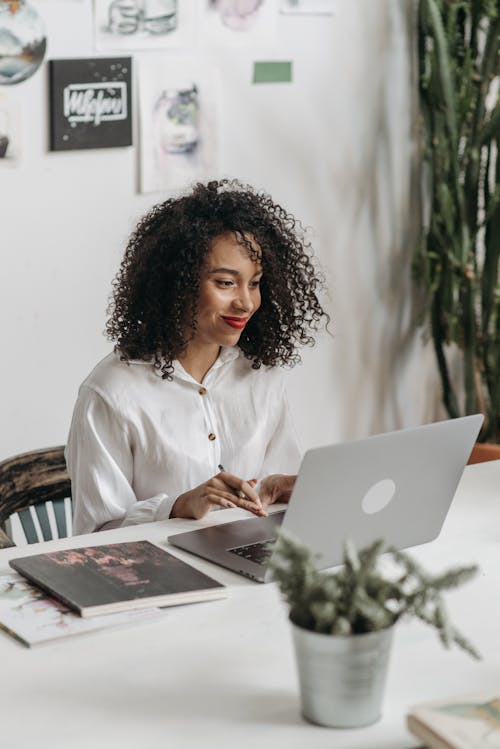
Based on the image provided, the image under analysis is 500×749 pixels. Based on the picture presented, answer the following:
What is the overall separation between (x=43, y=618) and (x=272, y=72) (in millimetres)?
2178

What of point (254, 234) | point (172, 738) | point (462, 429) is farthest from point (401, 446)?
point (254, 234)

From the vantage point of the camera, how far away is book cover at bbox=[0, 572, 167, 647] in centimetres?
157

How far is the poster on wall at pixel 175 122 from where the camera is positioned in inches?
126

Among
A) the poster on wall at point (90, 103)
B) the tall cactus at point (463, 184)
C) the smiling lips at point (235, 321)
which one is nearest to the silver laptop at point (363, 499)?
the smiling lips at point (235, 321)

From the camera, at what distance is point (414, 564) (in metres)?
1.31

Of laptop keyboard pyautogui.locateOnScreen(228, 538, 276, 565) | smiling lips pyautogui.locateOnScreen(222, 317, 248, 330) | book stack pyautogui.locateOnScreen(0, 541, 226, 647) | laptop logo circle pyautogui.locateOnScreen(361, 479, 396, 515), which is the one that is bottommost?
laptop keyboard pyautogui.locateOnScreen(228, 538, 276, 565)

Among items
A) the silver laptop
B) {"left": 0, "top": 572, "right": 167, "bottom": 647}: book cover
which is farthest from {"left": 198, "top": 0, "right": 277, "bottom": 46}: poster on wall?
{"left": 0, "top": 572, "right": 167, "bottom": 647}: book cover

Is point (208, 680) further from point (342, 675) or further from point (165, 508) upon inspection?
→ point (165, 508)

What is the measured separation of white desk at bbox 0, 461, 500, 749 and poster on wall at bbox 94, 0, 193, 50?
1.74 meters

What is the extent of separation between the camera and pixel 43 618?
1.62 metres

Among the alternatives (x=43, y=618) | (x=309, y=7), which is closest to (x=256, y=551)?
(x=43, y=618)

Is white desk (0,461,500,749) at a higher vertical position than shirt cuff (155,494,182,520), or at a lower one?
higher

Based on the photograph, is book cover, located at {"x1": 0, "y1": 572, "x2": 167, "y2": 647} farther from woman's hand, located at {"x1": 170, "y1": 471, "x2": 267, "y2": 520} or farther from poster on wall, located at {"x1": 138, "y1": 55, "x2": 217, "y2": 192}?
poster on wall, located at {"x1": 138, "y1": 55, "x2": 217, "y2": 192}

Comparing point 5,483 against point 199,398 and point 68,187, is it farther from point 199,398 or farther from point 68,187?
point 68,187
